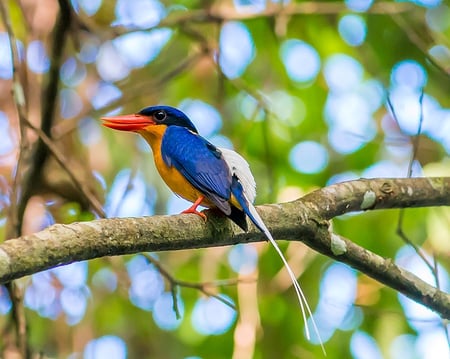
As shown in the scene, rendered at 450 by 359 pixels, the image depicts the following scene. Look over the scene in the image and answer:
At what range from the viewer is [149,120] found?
338 cm

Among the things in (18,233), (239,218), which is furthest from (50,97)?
(239,218)

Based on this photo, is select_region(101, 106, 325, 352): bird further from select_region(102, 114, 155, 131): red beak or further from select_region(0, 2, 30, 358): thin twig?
select_region(0, 2, 30, 358): thin twig

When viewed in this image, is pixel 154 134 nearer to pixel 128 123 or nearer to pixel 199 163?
pixel 128 123

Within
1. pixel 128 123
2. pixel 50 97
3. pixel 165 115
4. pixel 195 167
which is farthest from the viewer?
pixel 50 97

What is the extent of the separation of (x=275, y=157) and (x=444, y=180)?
1723mm

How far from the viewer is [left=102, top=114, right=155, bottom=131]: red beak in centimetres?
330

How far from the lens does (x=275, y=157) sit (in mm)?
4859

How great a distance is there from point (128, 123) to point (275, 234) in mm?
1004

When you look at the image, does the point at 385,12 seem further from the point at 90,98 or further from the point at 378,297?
the point at 90,98

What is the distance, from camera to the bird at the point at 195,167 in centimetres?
265

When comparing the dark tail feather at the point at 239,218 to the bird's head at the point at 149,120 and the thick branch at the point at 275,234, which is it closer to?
the thick branch at the point at 275,234

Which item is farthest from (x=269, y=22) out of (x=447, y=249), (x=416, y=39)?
(x=447, y=249)

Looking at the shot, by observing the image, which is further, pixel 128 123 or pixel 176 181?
pixel 128 123

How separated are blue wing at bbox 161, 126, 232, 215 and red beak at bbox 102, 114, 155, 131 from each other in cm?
14
